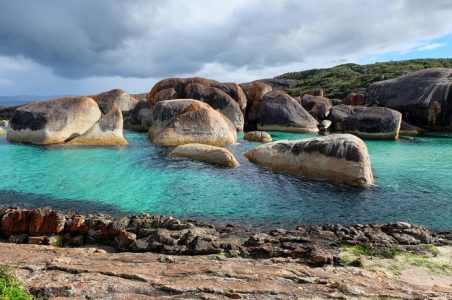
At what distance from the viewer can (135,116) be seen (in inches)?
1695

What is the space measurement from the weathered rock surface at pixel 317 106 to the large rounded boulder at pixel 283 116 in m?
4.78

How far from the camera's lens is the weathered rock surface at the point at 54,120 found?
31.0 m

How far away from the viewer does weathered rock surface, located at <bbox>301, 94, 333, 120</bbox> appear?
47469 mm

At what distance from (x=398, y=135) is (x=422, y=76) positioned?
1060 cm

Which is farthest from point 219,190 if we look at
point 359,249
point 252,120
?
point 252,120

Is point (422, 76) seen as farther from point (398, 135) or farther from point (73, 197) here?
point (73, 197)

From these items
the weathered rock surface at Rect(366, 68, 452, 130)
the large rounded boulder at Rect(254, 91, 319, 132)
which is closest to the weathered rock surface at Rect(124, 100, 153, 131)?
the large rounded boulder at Rect(254, 91, 319, 132)

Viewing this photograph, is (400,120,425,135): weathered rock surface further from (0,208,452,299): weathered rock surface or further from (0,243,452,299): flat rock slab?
(0,243,452,299): flat rock slab

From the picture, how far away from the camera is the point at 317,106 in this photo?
4847cm

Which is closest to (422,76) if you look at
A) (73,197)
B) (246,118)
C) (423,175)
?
(246,118)

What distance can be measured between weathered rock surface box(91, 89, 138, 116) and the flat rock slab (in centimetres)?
3522

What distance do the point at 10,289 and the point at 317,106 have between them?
44731mm

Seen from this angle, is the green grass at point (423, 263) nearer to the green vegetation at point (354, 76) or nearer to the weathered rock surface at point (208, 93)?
the weathered rock surface at point (208, 93)

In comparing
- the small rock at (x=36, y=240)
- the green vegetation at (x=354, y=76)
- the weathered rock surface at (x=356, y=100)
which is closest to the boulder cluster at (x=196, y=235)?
the small rock at (x=36, y=240)
